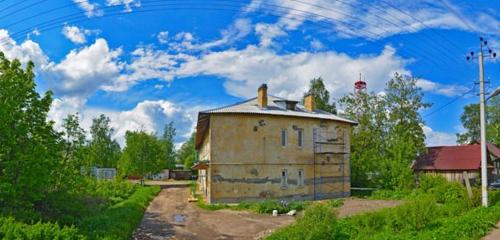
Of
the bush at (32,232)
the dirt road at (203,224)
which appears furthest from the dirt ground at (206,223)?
the bush at (32,232)

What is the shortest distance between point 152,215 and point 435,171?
2843 cm

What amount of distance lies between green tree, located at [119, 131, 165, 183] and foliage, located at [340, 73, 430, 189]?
81.1ft

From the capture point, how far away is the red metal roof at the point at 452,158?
125ft

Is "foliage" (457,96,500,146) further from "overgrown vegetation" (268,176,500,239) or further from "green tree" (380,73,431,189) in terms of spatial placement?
"overgrown vegetation" (268,176,500,239)

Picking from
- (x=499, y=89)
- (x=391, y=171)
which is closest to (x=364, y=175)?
(x=391, y=171)

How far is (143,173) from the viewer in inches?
2020

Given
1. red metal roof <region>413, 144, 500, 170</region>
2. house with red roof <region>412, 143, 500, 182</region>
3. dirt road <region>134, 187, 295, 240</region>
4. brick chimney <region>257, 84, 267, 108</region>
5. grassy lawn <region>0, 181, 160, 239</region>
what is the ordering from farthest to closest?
red metal roof <region>413, 144, 500, 170</region> → house with red roof <region>412, 143, 500, 182</region> → brick chimney <region>257, 84, 267, 108</region> → dirt road <region>134, 187, 295, 240</region> → grassy lawn <region>0, 181, 160, 239</region>

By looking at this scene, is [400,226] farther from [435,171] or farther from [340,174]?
[435,171]

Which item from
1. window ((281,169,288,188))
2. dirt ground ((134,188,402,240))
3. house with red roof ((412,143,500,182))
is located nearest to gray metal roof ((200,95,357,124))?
window ((281,169,288,188))

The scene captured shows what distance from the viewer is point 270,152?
99.2 feet

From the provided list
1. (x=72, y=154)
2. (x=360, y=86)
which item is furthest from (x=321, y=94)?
(x=72, y=154)

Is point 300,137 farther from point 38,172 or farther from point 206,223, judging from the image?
point 38,172

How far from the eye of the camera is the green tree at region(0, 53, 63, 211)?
14620 mm

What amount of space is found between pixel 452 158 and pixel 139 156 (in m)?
34.8
